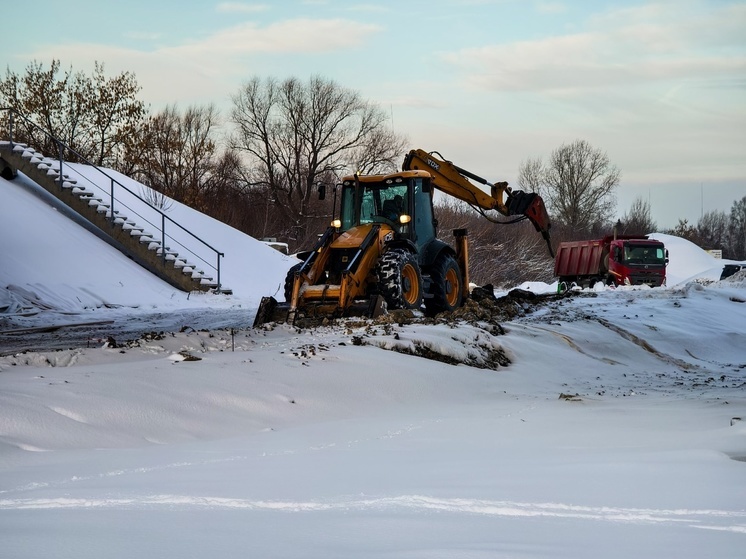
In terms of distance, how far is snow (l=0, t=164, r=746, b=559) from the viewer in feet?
11.4

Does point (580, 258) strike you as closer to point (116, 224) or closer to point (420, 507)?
point (116, 224)

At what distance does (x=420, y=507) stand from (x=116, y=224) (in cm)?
2443

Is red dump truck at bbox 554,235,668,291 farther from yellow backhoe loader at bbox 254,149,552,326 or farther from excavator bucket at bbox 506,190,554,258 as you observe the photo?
yellow backhoe loader at bbox 254,149,552,326

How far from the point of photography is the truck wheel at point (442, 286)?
1648cm

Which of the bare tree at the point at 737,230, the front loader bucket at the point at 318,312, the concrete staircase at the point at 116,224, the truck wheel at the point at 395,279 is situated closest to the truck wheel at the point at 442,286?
the truck wheel at the point at 395,279

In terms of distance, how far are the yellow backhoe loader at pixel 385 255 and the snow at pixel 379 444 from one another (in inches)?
57.1

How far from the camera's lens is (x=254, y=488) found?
4562 mm

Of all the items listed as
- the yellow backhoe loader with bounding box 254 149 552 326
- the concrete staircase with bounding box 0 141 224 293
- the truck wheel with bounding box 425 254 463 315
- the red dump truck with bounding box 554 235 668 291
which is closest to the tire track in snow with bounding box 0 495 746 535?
the yellow backhoe loader with bounding box 254 149 552 326

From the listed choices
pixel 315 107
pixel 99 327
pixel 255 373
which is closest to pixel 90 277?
pixel 99 327

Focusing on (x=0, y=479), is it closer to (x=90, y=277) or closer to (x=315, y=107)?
(x=90, y=277)

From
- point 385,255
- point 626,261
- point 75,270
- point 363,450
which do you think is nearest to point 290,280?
point 385,255

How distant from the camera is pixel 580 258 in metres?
35.3

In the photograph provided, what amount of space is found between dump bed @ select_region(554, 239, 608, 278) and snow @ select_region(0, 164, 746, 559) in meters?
18.8

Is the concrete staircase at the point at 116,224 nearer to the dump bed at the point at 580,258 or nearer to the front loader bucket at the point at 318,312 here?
the front loader bucket at the point at 318,312
